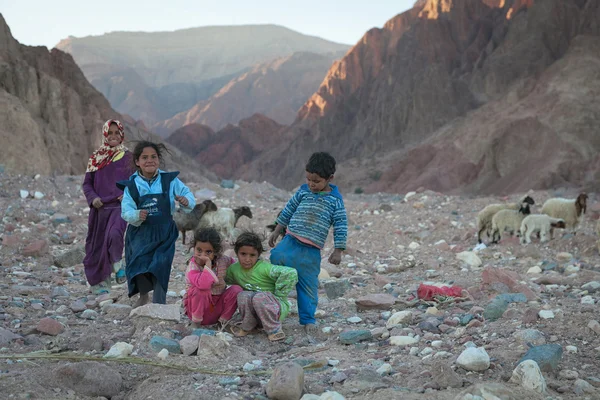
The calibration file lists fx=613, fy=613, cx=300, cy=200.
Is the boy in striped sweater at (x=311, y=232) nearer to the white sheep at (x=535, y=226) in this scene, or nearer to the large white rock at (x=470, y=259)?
the large white rock at (x=470, y=259)

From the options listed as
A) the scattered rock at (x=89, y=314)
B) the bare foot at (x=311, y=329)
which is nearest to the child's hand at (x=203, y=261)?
the bare foot at (x=311, y=329)

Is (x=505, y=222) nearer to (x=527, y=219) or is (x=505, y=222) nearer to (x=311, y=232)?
(x=527, y=219)

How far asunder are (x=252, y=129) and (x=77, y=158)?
2784 cm

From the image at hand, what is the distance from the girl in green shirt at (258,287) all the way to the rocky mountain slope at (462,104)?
21.1 meters

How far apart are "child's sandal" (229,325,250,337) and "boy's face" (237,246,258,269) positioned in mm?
416

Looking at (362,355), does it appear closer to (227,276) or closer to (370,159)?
(227,276)

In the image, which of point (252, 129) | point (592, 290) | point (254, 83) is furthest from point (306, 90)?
point (592, 290)

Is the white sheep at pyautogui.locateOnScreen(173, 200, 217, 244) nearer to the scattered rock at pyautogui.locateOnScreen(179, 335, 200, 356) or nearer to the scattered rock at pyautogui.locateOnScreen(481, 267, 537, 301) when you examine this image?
the scattered rock at pyautogui.locateOnScreen(481, 267, 537, 301)

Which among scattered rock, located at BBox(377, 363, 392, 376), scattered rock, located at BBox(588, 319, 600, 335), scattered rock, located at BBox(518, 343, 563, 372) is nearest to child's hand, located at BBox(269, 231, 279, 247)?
scattered rock, located at BBox(377, 363, 392, 376)

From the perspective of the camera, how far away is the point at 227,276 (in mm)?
4289

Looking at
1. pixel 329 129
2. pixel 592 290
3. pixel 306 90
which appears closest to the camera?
pixel 592 290

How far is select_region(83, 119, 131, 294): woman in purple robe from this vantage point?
559 centimetres

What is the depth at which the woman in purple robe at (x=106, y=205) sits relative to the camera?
18.3 ft

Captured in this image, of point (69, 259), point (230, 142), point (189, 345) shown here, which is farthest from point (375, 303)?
point (230, 142)
